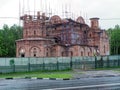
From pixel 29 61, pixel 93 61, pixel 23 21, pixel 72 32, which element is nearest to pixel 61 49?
pixel 72 32

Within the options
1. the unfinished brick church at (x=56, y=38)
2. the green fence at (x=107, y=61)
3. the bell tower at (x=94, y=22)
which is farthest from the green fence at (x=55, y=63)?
the bell tower at (x=94, y=22)

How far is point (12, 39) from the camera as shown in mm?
100188

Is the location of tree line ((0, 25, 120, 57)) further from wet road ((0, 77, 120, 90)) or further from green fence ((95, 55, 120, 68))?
wet road ((0, 77, 120, 90))

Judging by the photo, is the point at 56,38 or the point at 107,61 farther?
the point at 56,38

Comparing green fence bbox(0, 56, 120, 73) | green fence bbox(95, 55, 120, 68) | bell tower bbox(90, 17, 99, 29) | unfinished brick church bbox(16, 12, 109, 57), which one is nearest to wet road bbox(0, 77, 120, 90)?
green fence bbox(0, 56, 120, 73)

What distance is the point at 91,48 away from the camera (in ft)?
254

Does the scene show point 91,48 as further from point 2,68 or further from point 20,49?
point 2,68

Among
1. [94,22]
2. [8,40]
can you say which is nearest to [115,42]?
[94,22]

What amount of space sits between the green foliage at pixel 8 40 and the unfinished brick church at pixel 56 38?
620 inches

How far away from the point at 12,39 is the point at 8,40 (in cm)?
125

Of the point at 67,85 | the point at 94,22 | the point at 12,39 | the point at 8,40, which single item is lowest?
the point at 67,85

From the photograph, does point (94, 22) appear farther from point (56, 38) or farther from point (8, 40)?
point (8, 40)

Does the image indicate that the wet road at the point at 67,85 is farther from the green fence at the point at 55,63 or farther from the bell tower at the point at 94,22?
the bell tower at the point at 94,22

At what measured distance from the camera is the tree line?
9500 cm
